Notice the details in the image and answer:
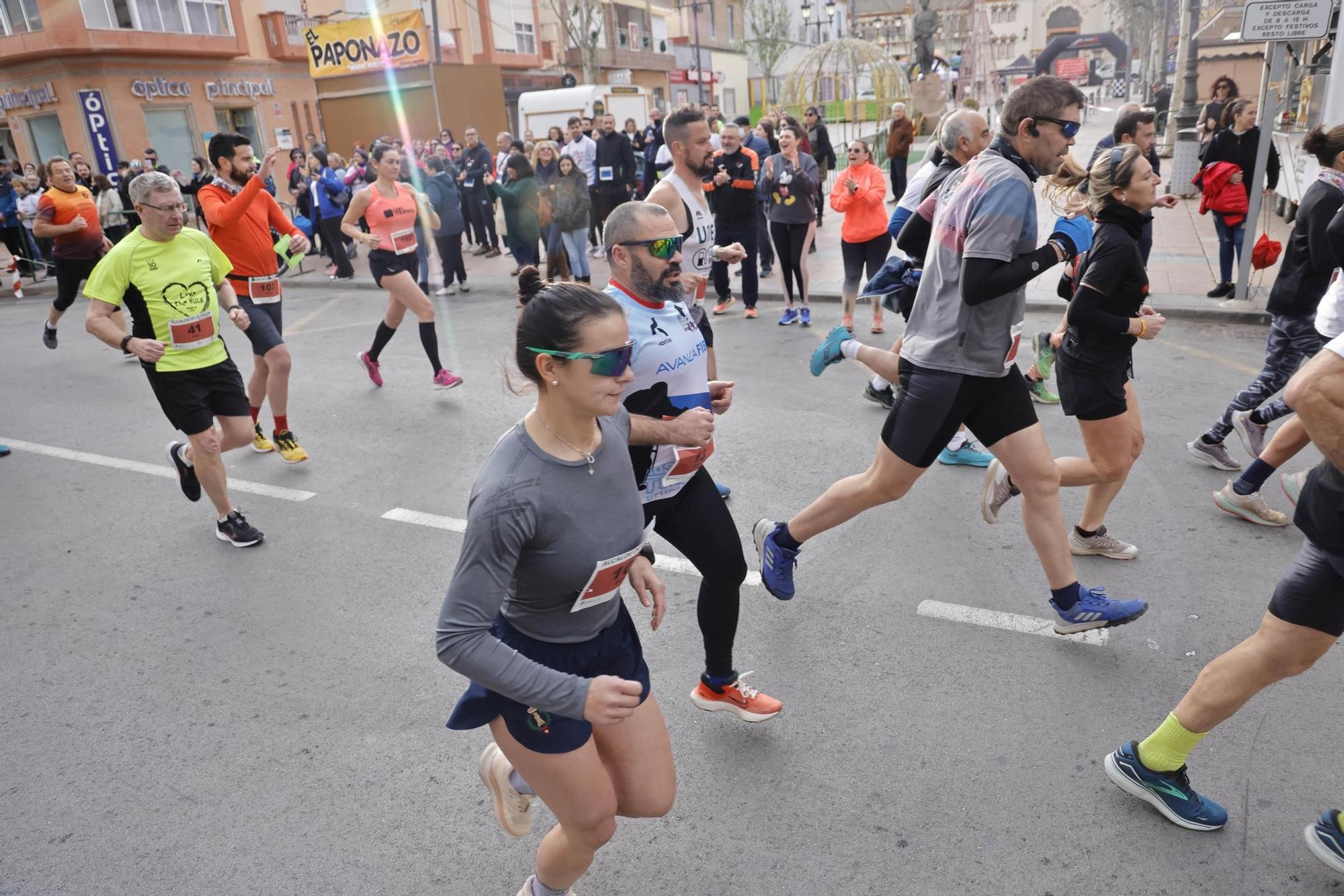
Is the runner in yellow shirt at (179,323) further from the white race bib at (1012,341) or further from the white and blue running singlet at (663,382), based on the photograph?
the white race bib at (1012,341)

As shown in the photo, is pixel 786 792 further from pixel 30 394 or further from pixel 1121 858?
pixel 30 394

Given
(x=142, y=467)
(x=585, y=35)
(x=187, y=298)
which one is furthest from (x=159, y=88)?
(x=187, y=298)

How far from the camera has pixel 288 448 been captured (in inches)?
256

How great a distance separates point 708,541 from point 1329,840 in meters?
1.95

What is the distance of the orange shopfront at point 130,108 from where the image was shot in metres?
24.9

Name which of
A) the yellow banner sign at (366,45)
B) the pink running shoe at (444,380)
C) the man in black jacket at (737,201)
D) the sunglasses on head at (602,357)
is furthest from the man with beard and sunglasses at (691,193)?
the yellow banner sign at (366,45)

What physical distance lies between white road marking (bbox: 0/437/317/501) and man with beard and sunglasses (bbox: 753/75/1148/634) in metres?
3.95

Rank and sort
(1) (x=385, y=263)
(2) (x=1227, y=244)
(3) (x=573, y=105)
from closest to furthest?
(1) (x=385, y=263) → (2) (x=1227, y=244) → (3) (x=573, y=105)

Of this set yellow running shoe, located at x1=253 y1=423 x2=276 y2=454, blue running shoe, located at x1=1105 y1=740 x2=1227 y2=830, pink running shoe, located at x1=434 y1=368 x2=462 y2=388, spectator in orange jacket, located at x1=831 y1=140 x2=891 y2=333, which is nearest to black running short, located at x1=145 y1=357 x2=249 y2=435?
yellow running shoe, located at x1=253 y1=423 x2=276 y2=454

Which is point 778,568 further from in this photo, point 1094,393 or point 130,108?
point 130,108

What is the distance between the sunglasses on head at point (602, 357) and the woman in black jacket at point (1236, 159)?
28.8ft

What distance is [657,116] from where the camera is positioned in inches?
728

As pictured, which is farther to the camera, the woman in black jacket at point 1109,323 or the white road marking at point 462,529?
the white road marking at point 462,529

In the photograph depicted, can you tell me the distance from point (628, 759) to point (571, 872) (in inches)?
13.2
